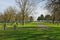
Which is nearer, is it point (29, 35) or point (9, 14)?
point (29, 35)

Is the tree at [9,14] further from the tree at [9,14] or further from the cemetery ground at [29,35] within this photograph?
the cemetery ground at [29,35]

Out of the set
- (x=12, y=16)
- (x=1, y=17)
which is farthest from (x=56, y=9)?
(x=1, y=17)

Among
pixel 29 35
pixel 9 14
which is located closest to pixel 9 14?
pixel 9 14

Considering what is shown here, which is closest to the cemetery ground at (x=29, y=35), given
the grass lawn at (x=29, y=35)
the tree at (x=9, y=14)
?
the grass lawn at (x=29, y=35)

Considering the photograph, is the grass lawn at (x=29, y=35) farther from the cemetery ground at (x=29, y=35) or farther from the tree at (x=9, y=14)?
the tree at (x=9, y=14)

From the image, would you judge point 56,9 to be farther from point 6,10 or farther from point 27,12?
point 6,10

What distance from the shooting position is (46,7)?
84.2 ft

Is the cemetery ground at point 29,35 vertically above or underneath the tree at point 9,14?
underneath

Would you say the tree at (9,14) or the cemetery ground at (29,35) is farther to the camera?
the tree at (9,14)

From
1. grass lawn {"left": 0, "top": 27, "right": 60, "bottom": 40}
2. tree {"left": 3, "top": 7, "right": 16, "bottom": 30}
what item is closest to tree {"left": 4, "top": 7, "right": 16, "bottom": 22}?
tree {"left": 3, "top": 7, "right": 16, "bottom": 30}

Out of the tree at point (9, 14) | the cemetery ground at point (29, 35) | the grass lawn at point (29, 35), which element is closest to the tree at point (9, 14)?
the tree at point (9, 14)

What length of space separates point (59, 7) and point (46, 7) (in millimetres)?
1910

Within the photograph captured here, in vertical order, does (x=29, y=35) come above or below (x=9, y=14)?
below

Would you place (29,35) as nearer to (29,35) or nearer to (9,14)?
(29,35)
